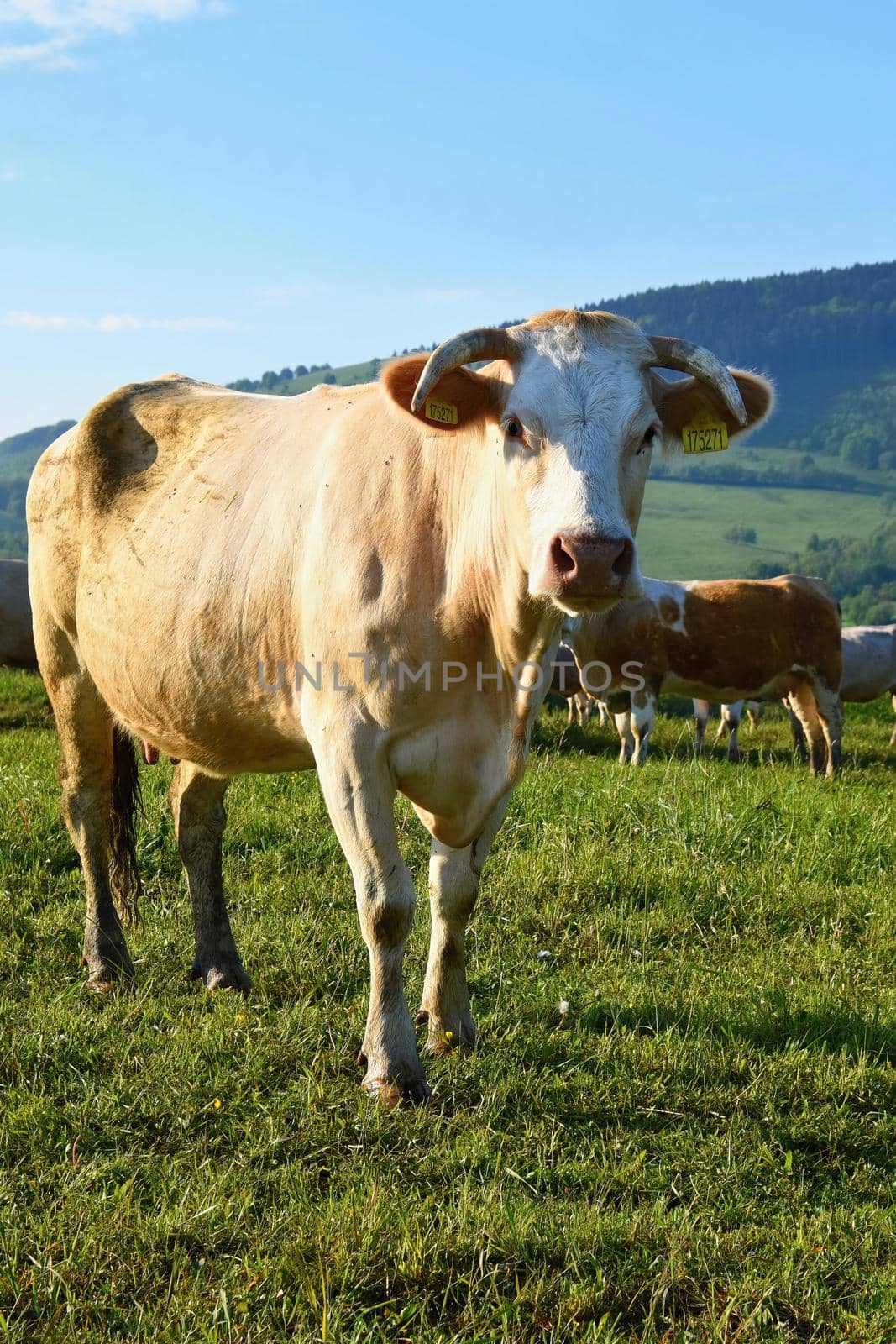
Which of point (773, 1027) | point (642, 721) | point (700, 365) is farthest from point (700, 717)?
point (700, 365)

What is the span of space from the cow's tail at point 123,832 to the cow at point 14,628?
1201cm

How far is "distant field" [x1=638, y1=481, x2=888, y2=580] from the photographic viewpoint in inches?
4753

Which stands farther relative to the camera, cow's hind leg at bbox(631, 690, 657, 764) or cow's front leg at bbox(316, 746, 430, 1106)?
cow's hind leg at bbox(631, 690, 657, 764)

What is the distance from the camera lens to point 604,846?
689 centimetres

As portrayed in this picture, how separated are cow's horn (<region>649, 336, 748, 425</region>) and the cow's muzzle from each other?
81cm

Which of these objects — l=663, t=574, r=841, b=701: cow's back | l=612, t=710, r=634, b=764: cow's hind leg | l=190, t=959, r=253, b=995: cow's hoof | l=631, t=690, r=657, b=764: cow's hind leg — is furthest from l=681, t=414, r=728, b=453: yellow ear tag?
l=663, t=574, r=841, b=701: cow's back

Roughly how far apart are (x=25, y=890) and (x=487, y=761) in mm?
3170

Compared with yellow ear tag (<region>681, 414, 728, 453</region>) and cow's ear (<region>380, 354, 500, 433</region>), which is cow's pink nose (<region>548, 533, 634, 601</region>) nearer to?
cow's ear (<region>380, 354, 500, 433</region>)

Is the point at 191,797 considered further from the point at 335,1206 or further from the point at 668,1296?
the point at 668,1296

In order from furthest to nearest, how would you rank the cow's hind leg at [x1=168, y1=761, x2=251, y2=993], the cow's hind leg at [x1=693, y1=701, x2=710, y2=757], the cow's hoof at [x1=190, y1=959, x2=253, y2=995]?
the cow's hind leg at [x1=693, y1=701, x2=710, y2=757]
the cow's hind leg at [x1=168, y1=761, x2=251, y2=993]
the cow's hoof at [x1=190, y1=959, x2=253, y2=995]

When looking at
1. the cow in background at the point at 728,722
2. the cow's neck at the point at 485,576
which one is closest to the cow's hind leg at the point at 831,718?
the cow in background at the point at 728,722

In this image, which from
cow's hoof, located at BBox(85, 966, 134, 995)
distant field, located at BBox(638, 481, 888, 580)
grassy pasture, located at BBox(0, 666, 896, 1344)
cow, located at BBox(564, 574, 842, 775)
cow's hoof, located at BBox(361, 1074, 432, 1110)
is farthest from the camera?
distant field, located at BBox(638, 481, 888, 580)

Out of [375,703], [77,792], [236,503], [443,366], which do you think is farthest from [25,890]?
[443,366]

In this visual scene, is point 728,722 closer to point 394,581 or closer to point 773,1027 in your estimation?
point 773,1027
